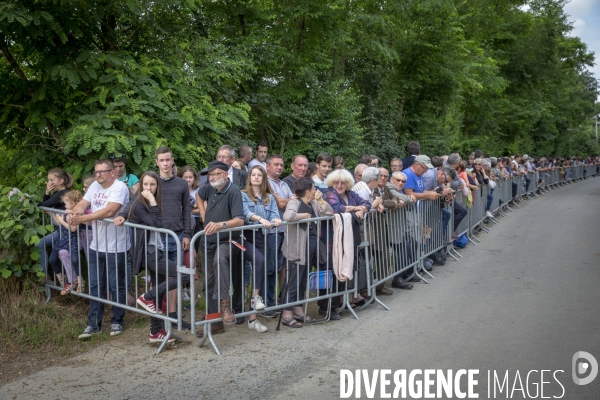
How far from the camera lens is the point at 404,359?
5.77 meters

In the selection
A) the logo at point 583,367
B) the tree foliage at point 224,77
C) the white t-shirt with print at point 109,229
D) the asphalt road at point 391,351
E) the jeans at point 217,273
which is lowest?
the logo at point 583,367

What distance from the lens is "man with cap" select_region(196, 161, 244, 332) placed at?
630 cm

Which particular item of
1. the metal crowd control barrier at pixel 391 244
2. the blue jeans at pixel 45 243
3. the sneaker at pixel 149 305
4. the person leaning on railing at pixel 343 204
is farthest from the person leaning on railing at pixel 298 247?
the blue jeans at pixel 45 243

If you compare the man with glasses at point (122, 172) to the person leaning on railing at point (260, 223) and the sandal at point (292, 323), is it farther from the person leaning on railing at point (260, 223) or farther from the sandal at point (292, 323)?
the sandal at point (292, 323)

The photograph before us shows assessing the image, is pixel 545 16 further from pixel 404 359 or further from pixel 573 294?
pixel 404 359

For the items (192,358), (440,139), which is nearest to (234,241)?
(192,358)

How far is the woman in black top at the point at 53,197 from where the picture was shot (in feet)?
23.4

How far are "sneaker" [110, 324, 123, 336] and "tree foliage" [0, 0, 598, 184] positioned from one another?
2766mm

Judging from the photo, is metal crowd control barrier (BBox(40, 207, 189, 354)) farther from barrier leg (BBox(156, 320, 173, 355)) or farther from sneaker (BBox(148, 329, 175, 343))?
sneaker (BBox(148, 329, 175, 343))

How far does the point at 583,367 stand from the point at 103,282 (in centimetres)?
→ 511

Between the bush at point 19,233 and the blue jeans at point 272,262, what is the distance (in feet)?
8.59

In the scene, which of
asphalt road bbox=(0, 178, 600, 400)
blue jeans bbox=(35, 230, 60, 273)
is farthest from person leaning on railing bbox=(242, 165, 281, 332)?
blue jeans bbox=(35, 230, 60, 273)

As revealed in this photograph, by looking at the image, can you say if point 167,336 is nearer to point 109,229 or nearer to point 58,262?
point 109,229

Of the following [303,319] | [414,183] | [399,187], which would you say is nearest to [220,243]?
[303,319]
